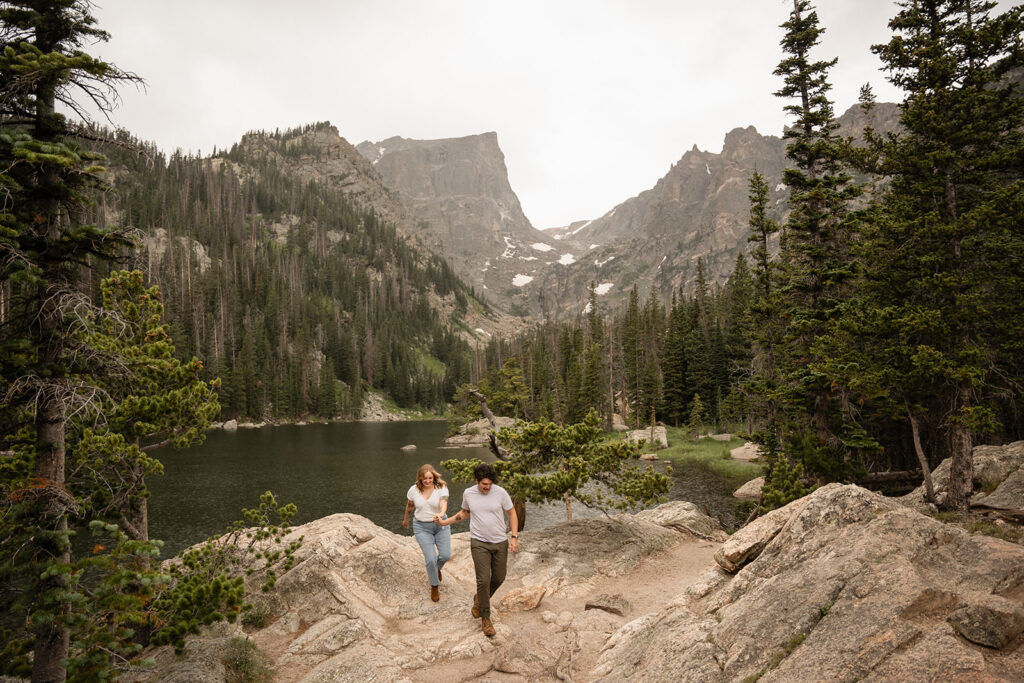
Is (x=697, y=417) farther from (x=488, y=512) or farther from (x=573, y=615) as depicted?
(x=488, y=512)

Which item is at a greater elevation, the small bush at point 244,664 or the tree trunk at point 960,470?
the tree trunk at point 960,470

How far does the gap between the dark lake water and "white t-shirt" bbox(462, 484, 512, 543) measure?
18.8 meters

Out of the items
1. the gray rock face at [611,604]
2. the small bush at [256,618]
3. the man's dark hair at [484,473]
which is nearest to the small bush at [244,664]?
the small bush at [256,618]

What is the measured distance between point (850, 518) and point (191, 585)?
11.0 meters

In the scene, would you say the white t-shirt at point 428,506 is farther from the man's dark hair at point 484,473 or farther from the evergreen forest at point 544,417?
the evergreen forest at point 544,417

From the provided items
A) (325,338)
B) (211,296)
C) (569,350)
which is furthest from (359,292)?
(569,350)

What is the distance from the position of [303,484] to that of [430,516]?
3332 cm

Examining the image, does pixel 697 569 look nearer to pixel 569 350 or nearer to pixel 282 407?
pixel 569 350

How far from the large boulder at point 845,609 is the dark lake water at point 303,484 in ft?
59.7

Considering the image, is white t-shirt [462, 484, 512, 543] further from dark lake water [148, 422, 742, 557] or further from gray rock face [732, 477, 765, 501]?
gray rock face [732, 477, 765, 501]

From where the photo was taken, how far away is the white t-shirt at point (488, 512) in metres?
8.35

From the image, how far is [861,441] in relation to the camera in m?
16.8

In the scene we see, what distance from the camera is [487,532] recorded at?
8367 mm

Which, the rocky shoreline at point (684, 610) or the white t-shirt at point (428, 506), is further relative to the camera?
the white t-shirt at point (428, 506)
